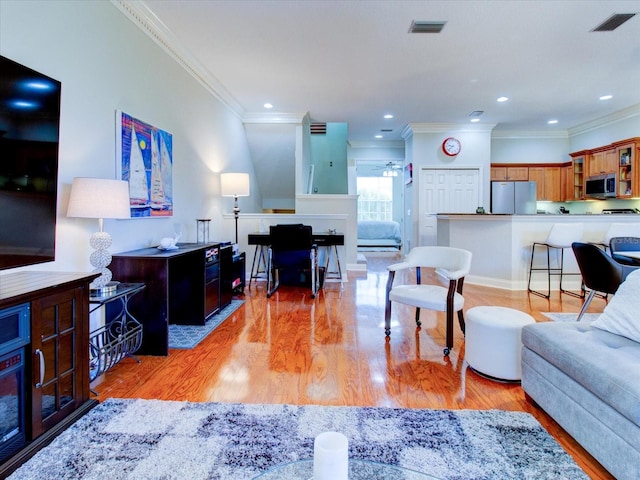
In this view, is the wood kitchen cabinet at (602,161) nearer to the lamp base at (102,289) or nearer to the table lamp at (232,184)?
the table lamp at (232,184)

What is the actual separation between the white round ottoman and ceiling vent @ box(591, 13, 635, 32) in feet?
9.19

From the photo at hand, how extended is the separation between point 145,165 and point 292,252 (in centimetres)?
217

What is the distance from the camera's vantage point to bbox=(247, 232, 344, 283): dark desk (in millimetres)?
5285

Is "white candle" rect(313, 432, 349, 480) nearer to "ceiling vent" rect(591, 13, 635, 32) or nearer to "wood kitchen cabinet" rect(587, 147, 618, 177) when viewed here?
"ceiling vent" rect(591, 13, 635, 32)

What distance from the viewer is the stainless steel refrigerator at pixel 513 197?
7.53m

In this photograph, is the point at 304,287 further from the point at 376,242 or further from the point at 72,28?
the point at 376,242

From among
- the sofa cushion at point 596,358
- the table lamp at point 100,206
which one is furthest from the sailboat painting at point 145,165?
the sofa cushion at point 596,358

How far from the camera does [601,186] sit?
6570 mm

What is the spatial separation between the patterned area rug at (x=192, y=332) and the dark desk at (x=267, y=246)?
1525 millimetres

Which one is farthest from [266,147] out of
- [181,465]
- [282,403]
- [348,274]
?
[181,465]

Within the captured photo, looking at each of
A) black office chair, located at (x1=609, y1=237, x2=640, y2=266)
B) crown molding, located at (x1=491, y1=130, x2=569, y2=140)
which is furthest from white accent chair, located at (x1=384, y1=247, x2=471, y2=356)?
crown molding, located at (x1=491, y1=130, x2=569, y2=140)

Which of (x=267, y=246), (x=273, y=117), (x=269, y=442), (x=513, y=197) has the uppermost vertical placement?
(x=273, y=117)

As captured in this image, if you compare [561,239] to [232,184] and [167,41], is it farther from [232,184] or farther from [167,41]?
[167,41]

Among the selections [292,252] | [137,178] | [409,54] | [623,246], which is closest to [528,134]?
[623,246]
